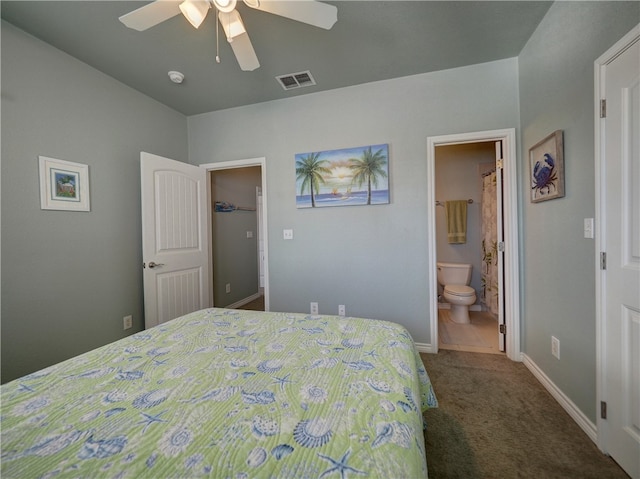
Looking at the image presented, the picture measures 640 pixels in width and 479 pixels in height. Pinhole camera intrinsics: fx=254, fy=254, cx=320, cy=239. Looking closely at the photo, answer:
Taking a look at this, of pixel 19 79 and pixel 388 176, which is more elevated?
pixel 19 79

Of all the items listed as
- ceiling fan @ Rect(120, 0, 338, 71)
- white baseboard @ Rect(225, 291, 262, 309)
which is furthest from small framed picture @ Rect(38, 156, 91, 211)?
white baseboard @ Rect(225, 291, 262, 309)

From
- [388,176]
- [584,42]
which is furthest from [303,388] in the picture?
[584,42]

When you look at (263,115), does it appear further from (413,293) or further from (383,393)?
(383,393)

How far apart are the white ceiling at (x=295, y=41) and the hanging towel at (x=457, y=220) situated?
1.88 m

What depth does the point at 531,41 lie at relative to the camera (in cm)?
192

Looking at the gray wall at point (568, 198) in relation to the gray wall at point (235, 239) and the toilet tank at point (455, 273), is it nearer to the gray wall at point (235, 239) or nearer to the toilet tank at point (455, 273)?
the toilet tank at point (455, 273)

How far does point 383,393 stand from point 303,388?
0.26 m

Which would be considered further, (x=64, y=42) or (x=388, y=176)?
(x=388, y=176)

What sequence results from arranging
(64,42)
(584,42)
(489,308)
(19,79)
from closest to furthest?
(584,42), (19,79), (64,42), (489,308)

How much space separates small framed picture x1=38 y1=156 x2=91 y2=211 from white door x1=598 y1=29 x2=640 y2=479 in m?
3.44

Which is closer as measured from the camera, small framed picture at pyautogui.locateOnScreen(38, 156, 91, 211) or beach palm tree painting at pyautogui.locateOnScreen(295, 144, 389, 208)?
small framed picture at pyautogui.locateOnScreen(38, 156, 91, 211)

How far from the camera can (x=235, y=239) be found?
407 cm

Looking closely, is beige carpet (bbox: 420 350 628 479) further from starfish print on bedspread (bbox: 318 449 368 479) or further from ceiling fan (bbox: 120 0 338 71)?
ceiling fan (bbox: 120 0 338 71)

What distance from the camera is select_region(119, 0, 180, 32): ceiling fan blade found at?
1244mm
